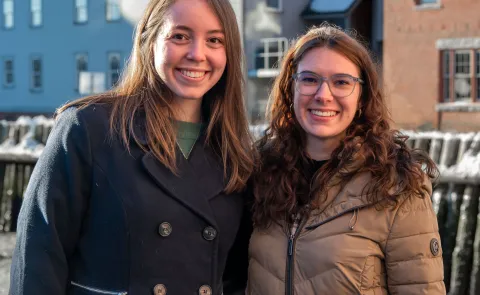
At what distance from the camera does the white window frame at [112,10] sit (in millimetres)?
31047

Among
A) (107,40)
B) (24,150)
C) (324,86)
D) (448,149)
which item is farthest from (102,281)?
(107,40)

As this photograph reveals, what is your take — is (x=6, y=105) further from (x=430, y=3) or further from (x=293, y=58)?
(x=293, y=58)

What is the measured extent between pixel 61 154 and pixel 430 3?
1970cm

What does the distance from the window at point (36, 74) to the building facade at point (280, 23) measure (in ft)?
36.7

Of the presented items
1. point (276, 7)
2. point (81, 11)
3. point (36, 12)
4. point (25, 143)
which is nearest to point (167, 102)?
point (25, 143)

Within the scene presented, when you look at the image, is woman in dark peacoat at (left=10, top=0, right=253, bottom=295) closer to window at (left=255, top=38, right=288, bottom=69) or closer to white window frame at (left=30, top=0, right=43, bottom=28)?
window at (left=255, top=38, right=288, bottom=69)

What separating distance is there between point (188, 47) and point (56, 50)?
31.2 m

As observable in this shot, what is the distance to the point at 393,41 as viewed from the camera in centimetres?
2139

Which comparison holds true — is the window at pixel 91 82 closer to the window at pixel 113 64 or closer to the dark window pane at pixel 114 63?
the window at pixel 113 64

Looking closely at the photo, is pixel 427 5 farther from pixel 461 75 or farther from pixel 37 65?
pixel 37 65

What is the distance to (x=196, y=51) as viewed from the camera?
9.13ft

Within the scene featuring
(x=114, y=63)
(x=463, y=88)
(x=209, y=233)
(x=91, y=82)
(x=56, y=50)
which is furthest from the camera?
(x=56, y=50)

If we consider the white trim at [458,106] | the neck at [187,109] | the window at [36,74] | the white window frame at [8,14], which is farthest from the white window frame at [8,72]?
the neck at [187,109]

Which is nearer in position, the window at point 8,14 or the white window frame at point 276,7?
the white window frame at point 276,7
